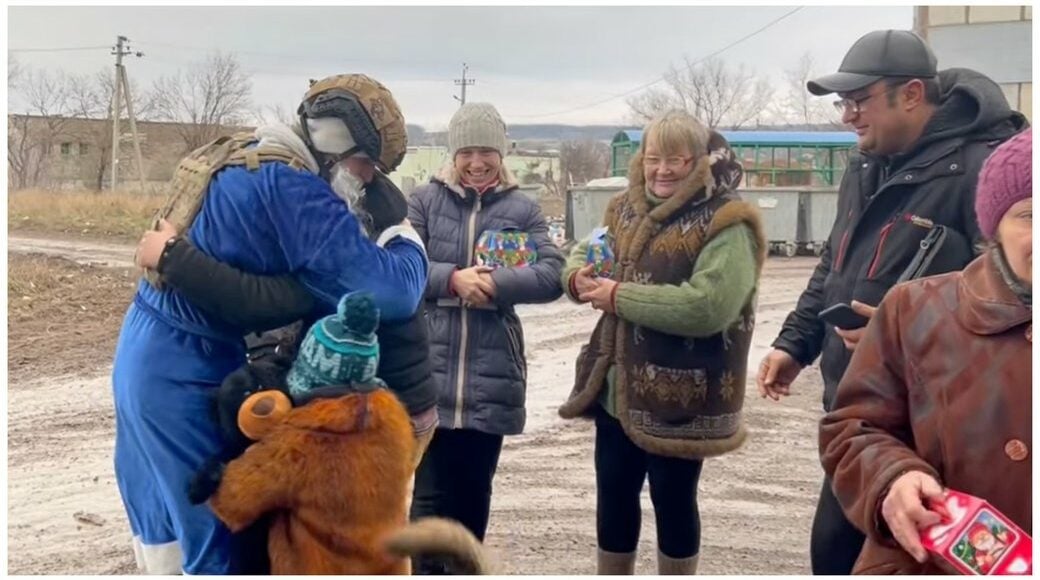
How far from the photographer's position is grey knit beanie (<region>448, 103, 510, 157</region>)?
3.63 meters

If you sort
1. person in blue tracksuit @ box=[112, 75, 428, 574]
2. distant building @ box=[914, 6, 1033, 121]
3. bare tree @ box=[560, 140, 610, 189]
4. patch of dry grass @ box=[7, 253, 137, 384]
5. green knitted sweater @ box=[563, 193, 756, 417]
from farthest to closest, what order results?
bare tree @ box=[560, 140, 610, 189] → patch of dry grass @ box=[7, 253, 137, 384] → distant building @ box=[914, 6, 1033, 121] → green knitted sweater @ box=[563, 193, 756, 417] → person in blue tracksuit @ box=[112, 75, 428, 574]

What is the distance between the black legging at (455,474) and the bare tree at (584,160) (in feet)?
51.3

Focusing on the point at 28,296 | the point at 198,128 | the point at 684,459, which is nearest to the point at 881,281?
the point at 684,459

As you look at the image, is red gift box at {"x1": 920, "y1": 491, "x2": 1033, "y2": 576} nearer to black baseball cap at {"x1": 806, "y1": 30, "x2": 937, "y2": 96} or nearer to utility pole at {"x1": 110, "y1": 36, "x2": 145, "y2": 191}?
black baseball cap at {"x1": 806, "y1": 30, "x2": 937, "y2": 96}

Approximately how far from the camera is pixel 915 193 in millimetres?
2812

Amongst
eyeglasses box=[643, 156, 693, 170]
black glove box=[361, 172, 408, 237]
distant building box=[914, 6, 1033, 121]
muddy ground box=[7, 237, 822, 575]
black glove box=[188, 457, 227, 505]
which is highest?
distant building box=[914, 6, 1033, 121]

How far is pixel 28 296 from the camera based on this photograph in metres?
10.2

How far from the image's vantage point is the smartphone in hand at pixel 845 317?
2752 millimetres

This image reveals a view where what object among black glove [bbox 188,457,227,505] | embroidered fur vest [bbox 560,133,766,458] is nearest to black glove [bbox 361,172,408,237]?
black glove [bbox 188,457,227,505]

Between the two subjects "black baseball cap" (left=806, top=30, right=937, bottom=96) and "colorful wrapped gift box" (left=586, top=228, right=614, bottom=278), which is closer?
"black baseball cap" (left=806, top=30, right=937, bottom=96)

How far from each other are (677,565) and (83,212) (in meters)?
19.1

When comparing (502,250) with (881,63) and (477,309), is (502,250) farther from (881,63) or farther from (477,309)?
(881,63)

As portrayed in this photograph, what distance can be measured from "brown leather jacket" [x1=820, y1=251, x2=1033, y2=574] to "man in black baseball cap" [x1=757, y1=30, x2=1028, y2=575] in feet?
2.30

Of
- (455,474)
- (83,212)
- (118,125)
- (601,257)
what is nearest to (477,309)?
(601,257)
